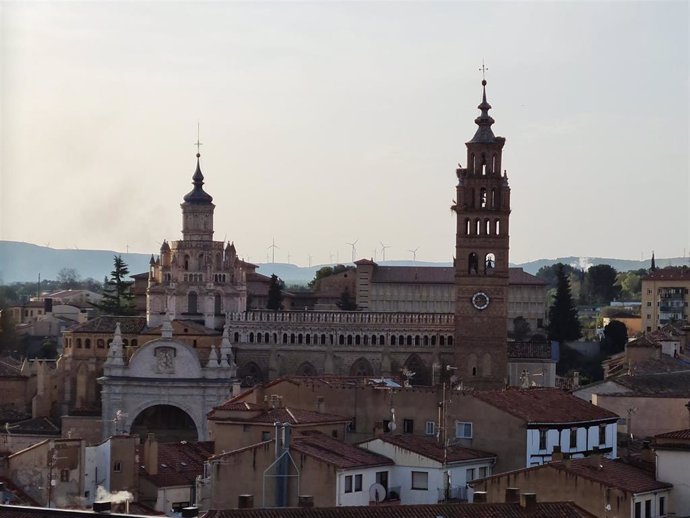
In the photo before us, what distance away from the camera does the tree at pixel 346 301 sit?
136625mm

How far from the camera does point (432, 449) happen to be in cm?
4850

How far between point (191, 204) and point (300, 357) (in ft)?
31.3

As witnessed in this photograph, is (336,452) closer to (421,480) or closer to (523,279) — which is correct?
(421,480)

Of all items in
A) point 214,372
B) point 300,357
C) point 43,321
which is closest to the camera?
point 214,372

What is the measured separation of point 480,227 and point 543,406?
131ft

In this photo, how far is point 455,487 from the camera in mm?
47156

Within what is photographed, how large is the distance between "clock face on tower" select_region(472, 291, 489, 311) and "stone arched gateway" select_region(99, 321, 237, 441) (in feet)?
40.2

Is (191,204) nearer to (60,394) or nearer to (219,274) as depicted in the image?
(219,274)

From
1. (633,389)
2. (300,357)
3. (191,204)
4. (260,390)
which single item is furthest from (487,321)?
(260,390)

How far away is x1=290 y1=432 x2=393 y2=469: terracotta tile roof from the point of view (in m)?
44.5

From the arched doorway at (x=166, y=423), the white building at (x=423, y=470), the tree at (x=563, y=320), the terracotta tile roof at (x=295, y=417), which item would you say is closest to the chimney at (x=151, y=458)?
the terracotta tile roof at (x=295, y=417)

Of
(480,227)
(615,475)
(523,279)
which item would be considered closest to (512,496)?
(615,475)

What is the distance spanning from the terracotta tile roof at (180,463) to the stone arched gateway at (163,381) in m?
27.4

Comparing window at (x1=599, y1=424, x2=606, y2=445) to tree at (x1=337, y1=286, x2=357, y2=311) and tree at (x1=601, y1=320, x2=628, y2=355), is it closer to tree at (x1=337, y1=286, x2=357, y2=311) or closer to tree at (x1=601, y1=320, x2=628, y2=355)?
tree at (x1=601, y1=320, x2=628, y2=355)
